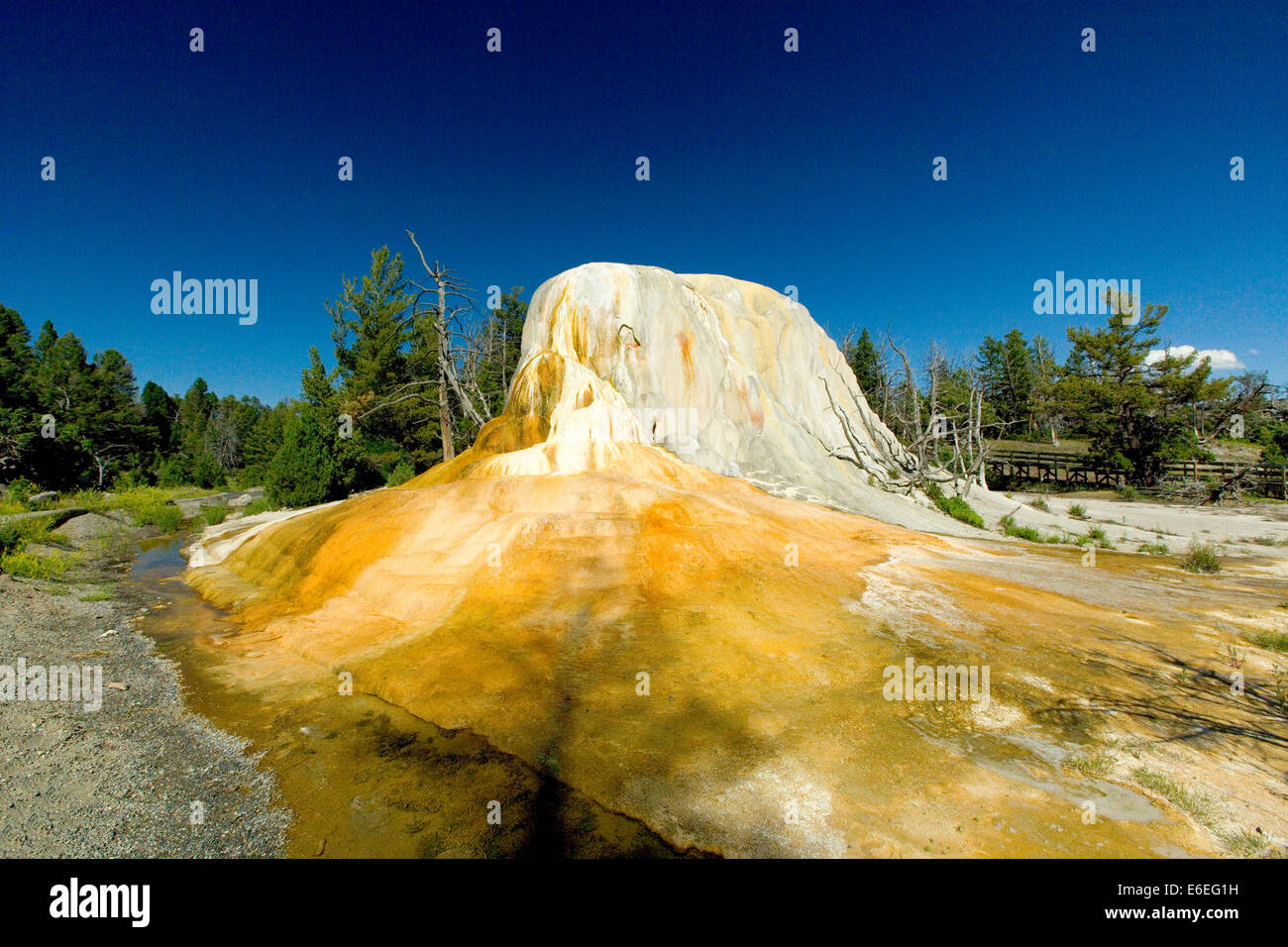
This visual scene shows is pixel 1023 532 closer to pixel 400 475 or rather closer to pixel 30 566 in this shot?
pixel 400 475

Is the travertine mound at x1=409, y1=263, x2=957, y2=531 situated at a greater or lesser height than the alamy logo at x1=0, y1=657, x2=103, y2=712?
greater

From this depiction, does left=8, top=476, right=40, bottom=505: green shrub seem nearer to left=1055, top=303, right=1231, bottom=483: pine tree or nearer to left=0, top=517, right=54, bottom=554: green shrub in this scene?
left=0, top=517, right=54, bottom=554: green shrub

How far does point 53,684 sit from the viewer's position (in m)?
6.75

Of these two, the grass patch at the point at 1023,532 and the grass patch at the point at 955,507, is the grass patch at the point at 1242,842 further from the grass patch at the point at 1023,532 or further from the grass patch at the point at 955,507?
the grass patch at the point at 955,507

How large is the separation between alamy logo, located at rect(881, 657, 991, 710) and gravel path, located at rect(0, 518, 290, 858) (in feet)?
19.7

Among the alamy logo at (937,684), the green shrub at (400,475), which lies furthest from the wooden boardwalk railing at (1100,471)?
the green shrub at (400,475)

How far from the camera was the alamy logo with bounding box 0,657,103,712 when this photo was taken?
6293 mm

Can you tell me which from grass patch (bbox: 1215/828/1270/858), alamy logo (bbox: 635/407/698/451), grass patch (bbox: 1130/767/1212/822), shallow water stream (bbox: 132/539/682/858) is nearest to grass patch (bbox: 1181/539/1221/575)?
grass patch (bbox: 1130/767/1212/822)
